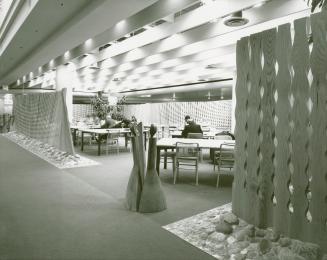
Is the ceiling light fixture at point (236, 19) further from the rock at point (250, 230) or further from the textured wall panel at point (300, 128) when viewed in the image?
the rock at point (250, 230)

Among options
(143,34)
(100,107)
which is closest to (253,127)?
(143,34)

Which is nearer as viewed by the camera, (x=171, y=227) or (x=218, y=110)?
(x=171, y=227)

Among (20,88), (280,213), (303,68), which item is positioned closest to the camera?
(303,68)

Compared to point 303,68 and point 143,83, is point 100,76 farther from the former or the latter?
point 303,68

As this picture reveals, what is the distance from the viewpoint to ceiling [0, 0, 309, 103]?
216 inches

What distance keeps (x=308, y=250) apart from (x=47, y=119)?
8394 mm

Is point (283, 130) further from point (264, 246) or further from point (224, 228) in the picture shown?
point (224, 228)

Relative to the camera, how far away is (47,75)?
15602 millimetres

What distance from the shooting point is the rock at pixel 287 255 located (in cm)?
247

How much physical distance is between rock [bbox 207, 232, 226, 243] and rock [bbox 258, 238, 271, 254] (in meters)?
0.41

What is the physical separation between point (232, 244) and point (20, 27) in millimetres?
7159

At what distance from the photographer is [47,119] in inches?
353

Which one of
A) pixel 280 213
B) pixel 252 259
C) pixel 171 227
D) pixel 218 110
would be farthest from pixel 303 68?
pixel 218 110

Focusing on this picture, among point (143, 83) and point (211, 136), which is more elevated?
point (143, 83)
